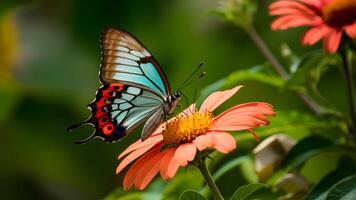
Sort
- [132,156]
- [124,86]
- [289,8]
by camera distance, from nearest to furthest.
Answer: [132,156]
[124,86]
[289,8]

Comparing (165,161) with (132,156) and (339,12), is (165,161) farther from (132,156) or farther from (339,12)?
(339,12)

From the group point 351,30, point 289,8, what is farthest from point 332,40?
point 289,8

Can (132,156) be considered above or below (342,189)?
above

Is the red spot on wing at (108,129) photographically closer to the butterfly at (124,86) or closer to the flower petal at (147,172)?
the butterfly at (124,86)

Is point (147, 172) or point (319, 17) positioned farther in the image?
point (319, 17)

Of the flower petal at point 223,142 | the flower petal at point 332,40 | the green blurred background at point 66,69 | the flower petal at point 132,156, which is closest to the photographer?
the flower petal at point 223,142

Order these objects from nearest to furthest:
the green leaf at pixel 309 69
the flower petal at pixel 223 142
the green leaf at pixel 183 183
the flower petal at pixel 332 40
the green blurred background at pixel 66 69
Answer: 1. the flower petal at pixel 223 142
2. the flower petal at pixel 332 40
3. the green leaf at pixel 309 69
4. the green leaf at pixel 183 183
5. the green blurred background at pixel 66 69

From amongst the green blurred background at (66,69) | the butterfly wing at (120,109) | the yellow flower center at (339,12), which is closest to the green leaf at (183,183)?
the butterfly wing at (120,109)

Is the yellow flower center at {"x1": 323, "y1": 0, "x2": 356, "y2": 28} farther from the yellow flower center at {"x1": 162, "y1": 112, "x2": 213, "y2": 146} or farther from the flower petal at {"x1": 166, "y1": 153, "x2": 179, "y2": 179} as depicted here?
the flower petal at {"x1": 166, "y1": 153, "x2": 179, "y2": 179}
